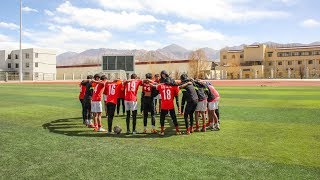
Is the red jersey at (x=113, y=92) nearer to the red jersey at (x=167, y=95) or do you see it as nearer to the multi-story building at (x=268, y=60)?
the red jersey at (x=167, y=95)

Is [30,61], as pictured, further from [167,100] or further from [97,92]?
[167,100]

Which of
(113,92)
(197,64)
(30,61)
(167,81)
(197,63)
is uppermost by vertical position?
(30,61)

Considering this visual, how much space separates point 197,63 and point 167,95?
88.0 m

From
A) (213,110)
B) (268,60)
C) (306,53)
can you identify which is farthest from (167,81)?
(268,60)

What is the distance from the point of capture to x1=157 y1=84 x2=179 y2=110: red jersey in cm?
1086

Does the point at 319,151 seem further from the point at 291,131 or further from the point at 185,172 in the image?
the point at 185,172

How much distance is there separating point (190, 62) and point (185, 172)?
298 feet

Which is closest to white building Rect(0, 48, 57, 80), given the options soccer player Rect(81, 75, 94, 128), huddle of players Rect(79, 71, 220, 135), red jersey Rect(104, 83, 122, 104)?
soccer player Rect(81, 75, 94, 128)

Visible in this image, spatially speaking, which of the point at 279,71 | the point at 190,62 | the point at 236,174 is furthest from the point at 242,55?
the point at 236,174

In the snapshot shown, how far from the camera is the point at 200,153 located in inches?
325

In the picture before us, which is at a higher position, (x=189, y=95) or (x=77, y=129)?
(x=189, y=95)

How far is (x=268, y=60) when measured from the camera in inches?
4279

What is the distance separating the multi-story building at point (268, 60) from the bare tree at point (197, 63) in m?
5.99

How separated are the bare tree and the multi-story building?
5985 mm
